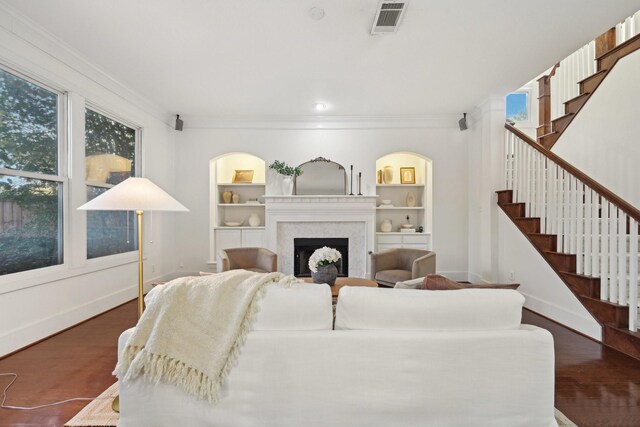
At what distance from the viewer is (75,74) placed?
3.34 meters

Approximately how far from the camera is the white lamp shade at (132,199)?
1960 millimetres

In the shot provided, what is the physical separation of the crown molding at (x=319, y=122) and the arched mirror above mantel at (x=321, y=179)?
24.2 inches

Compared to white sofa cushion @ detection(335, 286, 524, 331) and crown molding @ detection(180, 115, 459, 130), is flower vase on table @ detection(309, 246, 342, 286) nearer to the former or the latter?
white sofa cushion @ detection(335, 286, 524, 331)

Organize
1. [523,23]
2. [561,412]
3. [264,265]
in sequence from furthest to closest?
[264,265], [523,23], [561,412]

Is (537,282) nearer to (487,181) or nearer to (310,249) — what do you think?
(487,181)

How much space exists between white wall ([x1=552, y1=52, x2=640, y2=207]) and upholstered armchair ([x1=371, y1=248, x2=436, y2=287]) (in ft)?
7.48

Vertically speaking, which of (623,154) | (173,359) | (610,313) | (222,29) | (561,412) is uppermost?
(222,29)

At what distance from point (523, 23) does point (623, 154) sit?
87.4 inches

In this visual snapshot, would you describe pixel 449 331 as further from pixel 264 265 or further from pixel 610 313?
pixel 264 265

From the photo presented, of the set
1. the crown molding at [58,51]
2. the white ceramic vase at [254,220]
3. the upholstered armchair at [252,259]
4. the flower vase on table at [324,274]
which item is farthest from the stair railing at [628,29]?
the crown molding at [58,51]

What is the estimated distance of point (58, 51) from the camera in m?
3.10

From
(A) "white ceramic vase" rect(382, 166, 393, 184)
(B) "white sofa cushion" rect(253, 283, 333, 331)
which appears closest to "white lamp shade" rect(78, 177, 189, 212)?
(B) "white sofa cushion" rect(253, 283, 333, 331)

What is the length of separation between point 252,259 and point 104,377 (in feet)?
7.31

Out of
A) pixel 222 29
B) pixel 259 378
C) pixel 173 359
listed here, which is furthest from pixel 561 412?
pixel 222 29
